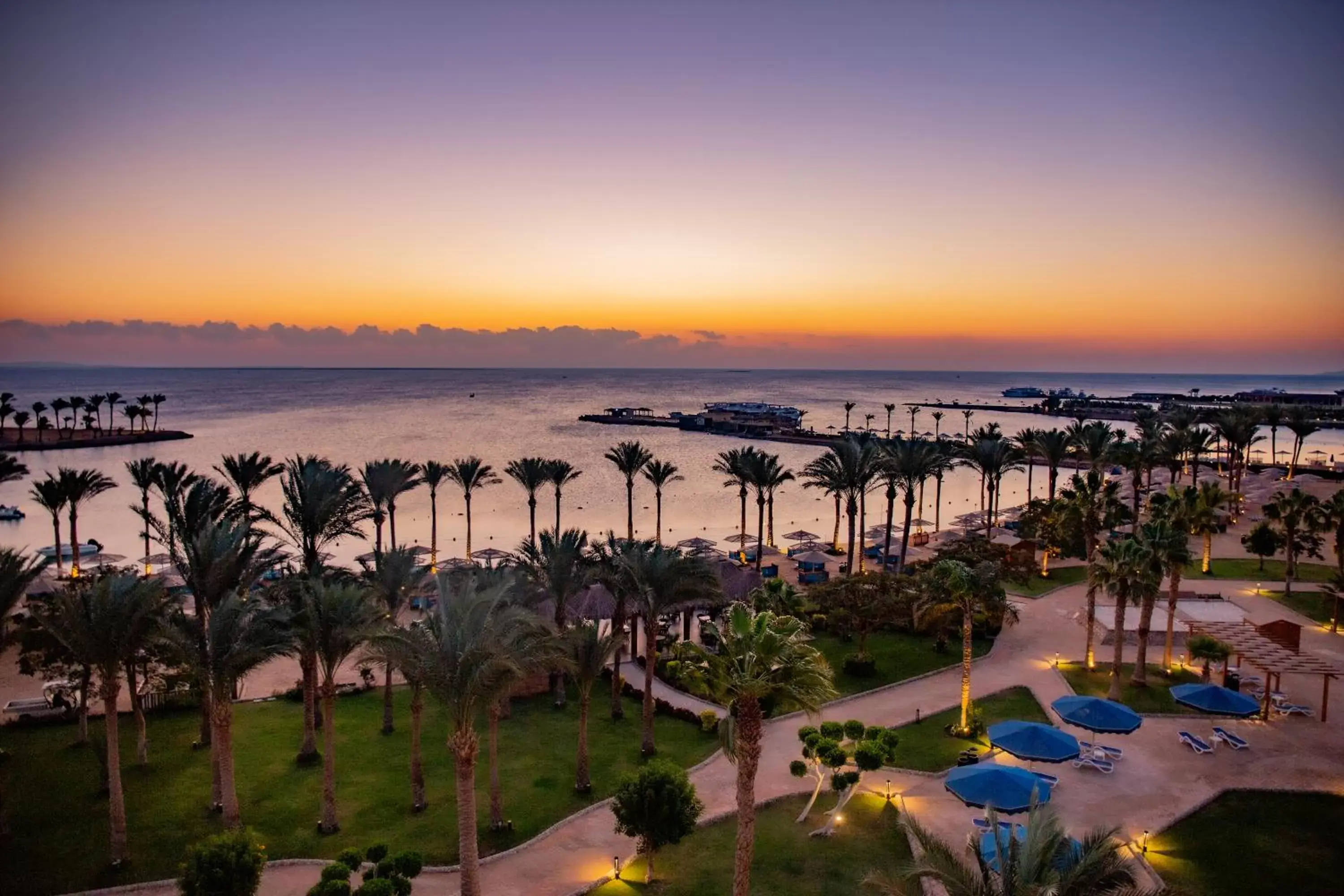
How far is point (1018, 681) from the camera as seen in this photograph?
30.4m

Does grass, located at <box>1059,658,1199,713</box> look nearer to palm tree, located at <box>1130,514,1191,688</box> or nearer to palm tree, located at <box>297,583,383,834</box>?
palm tree, located at <box>1130,514,1191,688</box>

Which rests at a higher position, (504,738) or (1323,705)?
(1323,705)

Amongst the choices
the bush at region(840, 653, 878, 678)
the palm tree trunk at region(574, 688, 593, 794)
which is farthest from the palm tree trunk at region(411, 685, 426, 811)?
the bush at region(840, 653, 878, 678)

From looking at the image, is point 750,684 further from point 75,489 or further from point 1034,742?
point 75,489

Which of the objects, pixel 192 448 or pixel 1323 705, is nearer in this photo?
pixel 1323 705

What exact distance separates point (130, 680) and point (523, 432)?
421 feet

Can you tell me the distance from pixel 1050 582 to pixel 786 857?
107 ft

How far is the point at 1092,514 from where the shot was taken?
35344 mm

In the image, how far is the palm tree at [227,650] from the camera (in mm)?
19156

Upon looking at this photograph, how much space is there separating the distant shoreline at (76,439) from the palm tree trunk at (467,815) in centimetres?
11805

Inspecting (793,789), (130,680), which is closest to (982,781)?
(793,789)

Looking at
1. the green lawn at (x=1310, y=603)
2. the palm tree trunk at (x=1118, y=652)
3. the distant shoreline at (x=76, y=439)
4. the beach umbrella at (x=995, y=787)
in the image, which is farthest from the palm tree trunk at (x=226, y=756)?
the distant shoreline at (x=76, y=439)

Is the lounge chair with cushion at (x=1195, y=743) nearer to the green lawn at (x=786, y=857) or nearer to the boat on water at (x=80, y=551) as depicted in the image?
the green lawn at (x=786, y=857)

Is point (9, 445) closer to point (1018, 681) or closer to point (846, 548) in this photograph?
point (846, 548)
